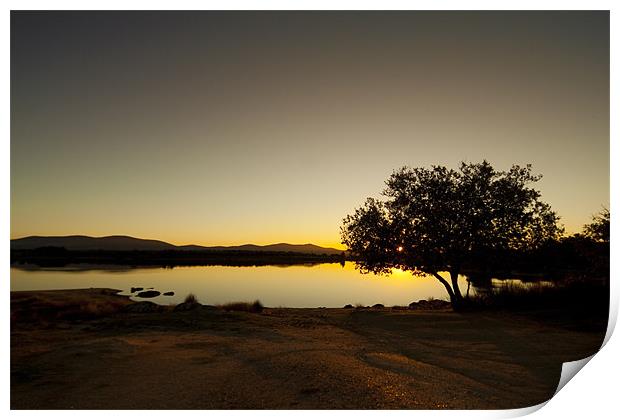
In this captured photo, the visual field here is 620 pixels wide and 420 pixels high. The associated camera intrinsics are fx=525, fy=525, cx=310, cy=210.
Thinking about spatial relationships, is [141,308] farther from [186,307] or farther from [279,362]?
[279,362]

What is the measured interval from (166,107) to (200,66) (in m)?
1.51

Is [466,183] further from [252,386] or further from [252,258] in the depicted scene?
[252,258]

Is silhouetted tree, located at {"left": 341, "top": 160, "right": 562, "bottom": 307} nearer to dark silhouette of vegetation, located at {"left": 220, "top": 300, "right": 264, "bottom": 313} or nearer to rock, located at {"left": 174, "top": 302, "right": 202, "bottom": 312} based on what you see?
dark silhouette of vegetation, located at {"left": 220, "top": 300, "right": 264, "bottom": 313}

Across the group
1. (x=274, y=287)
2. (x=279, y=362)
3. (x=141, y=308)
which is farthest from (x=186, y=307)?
(x=274, y=287)

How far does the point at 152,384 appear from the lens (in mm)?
6828


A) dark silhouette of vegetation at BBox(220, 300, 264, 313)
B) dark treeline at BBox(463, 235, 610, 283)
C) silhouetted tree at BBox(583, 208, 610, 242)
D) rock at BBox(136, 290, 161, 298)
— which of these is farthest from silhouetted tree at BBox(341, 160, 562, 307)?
rock at BBox(136, 290, 161, 298)

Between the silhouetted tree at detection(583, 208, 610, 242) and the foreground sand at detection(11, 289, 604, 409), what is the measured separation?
2.32 metres

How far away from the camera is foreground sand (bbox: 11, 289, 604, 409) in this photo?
21.3ft

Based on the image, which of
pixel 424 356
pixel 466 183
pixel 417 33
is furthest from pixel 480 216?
pixel 424 356

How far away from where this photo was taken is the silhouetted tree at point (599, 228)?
1146 centimetres

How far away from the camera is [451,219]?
13.7 metres

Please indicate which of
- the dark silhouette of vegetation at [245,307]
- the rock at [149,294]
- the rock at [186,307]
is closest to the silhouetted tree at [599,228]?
the dark silhouette of vegetation at [245,307]

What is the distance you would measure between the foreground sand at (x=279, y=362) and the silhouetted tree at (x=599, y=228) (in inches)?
91.3

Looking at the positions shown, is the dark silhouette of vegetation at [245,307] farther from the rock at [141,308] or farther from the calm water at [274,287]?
the calm water at [274,287]
